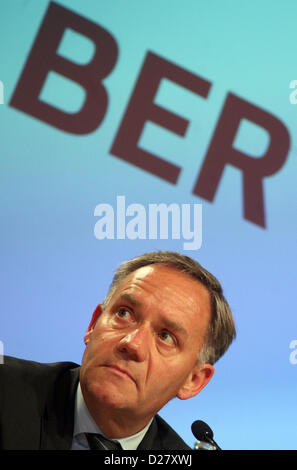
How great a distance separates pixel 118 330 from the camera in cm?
172

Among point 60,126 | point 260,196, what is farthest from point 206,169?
point 60,126

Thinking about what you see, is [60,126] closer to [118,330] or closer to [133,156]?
[133,156]

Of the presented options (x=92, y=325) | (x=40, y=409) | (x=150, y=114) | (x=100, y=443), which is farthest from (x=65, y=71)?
(x=100, y=443)

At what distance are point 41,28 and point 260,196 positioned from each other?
5.53ft

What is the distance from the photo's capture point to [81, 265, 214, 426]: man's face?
1.63 m

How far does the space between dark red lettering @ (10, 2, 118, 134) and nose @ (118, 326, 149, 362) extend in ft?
6.54

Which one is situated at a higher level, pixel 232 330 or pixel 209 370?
pixel 232 330

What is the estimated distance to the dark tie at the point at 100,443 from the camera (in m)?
1.65

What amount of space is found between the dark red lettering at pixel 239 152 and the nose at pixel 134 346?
1.76 metres

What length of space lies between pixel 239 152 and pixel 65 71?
1.17 m

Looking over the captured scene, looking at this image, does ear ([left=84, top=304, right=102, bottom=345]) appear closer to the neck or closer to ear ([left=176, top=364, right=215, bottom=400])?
the neck

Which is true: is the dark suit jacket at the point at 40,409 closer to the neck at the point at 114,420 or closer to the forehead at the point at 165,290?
the neck at the point at 114,420

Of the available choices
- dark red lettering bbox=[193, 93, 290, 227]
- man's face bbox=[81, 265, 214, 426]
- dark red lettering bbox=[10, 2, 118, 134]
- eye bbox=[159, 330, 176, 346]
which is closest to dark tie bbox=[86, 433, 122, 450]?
man's face bbox=[81, 265, 214, 426]

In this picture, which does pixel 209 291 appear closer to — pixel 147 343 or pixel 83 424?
pixel 147 343
